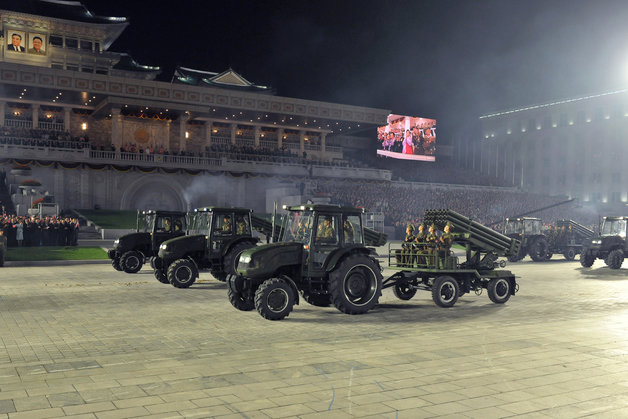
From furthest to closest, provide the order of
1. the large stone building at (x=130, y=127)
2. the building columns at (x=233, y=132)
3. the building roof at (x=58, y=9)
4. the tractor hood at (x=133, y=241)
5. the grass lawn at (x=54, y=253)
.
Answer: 1. the building columns at (x=233, y=132)
2. the building roof at (x=58, y=9)
3. the large stone building at (x=130, y=127)
4. the grass lawn at (x=54, y=253)
5. the tractor hood at (x=133, y=241)

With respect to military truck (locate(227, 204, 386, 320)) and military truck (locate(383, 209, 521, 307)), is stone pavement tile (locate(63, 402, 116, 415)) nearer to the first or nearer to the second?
military truck (locate(227, 204, 386, 320))

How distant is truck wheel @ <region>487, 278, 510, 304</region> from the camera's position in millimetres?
13883

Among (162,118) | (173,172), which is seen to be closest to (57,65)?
(162,118)

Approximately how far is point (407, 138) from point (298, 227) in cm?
7147

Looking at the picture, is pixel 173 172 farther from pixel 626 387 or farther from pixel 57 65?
pixel 626 387

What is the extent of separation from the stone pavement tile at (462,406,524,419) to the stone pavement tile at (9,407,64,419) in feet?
13.3

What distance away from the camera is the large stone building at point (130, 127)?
48.0 m

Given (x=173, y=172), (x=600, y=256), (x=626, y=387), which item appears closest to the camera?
(x=626, y=387)

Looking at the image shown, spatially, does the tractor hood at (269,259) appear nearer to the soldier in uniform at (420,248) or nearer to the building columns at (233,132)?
the soldier in uniform at (420,248)

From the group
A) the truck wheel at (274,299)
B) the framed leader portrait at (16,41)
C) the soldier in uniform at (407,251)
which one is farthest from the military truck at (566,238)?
the framed leader portrait at (16,41)

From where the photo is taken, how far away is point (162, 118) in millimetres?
57875

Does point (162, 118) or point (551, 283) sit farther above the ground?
point (162, 118)

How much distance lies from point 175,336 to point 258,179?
45467 mm

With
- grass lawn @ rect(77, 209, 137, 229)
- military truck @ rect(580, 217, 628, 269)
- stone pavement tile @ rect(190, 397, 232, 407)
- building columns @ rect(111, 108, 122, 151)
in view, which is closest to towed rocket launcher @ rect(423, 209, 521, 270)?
stone pavement tile @ rect(190, 397, 232, 407)
